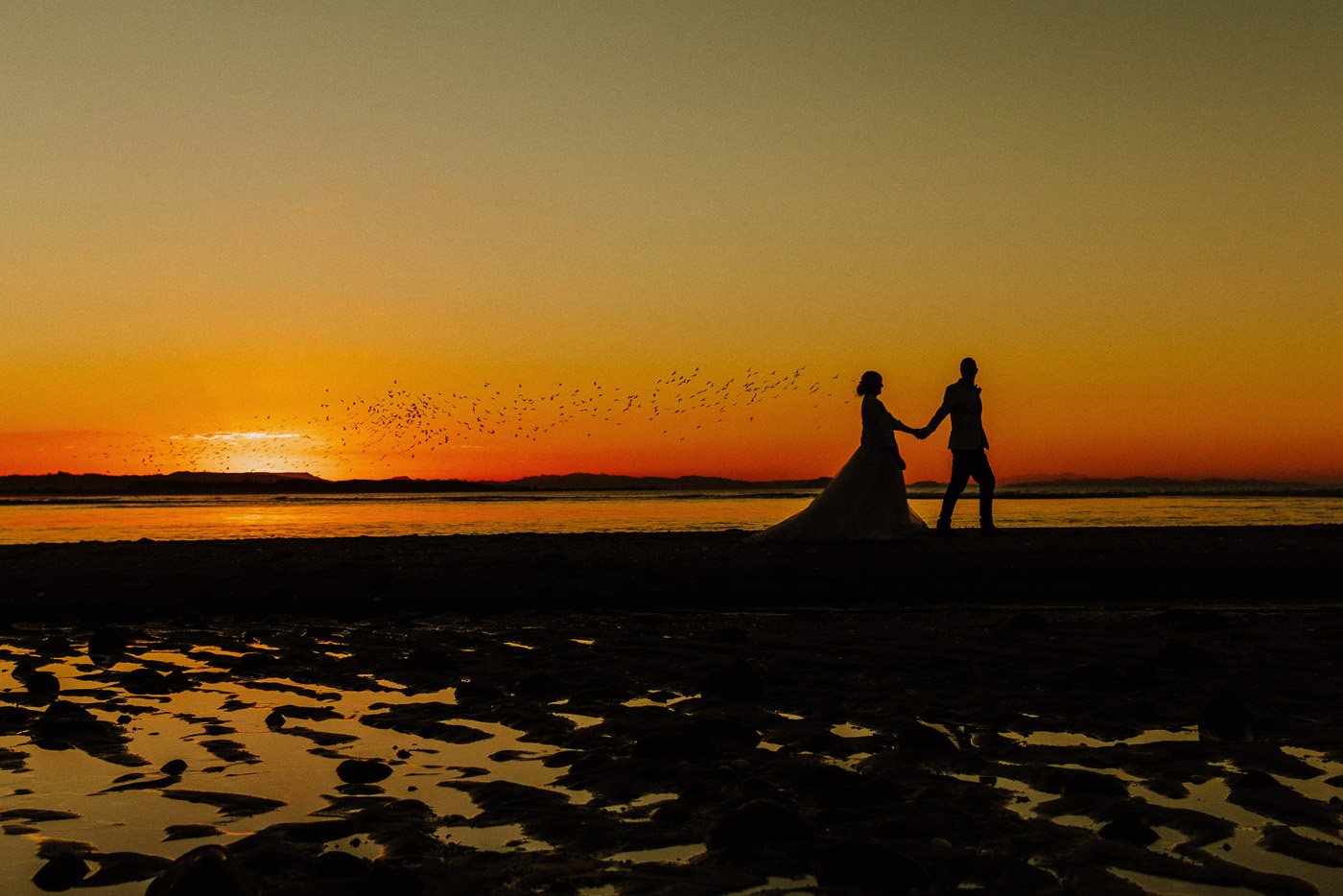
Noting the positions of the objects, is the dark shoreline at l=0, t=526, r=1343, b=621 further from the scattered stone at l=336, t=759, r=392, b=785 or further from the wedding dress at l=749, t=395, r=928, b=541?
the scattered stone at l=336, t=759, r=392, b=785

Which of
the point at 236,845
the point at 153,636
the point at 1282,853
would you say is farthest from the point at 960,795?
the point at 153,636

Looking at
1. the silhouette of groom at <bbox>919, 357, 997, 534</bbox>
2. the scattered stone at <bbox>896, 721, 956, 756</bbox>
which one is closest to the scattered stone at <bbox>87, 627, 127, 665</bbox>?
the scattered stone at <bbox>896, 721, 956, 756</bbox>

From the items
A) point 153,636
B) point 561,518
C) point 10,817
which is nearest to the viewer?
point 10,817

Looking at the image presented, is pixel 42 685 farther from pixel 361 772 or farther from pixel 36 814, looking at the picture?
pixel 361 772

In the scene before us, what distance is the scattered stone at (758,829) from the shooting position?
13.6 feet

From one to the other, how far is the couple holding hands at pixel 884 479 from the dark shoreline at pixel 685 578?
835 mm

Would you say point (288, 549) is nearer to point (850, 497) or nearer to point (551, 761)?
point (850, 497)

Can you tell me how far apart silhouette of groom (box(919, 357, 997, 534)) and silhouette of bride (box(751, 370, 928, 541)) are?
0.63 meters

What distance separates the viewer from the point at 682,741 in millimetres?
5469

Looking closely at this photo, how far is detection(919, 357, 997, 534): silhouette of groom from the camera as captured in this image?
18078 millimetres

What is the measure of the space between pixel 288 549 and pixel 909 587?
1050 centimetres

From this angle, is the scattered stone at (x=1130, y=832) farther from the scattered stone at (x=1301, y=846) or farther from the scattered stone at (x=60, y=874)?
the scattered stone at (x=60, y=874)

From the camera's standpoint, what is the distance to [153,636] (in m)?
10.7

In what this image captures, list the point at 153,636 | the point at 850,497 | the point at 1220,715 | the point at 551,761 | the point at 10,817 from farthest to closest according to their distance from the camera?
the point at 850,497 < the point at 153,636 < the point at 1220,715 < the point at 551,761 < the point at 10,817
